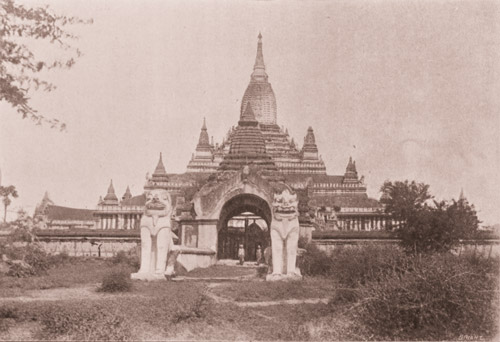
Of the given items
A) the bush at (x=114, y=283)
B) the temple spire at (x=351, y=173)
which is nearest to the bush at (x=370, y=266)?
the bush at (x=114, y=283)

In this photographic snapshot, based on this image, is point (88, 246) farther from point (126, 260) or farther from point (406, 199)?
point (406, 199)

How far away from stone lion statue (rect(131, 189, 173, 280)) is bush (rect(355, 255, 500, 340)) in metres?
9.96

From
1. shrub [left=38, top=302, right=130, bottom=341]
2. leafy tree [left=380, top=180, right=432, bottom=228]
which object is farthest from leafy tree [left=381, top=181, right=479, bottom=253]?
shrub [left=38, top=302, right=130, bottom=341]

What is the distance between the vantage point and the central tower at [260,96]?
253 ft

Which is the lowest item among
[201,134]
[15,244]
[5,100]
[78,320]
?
[78,320]

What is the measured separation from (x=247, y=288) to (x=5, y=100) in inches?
341

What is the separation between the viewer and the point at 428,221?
28062 mm

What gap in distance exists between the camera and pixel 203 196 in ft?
96.8

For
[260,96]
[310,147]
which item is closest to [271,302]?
[310,147]

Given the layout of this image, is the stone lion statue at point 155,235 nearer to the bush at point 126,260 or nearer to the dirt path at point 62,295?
the dirt path at point 62,295

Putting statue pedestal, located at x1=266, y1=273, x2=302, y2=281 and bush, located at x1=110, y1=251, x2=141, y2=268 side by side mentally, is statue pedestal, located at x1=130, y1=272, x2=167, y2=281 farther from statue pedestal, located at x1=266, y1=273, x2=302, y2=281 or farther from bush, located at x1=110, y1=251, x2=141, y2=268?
bush, located at x1=110, y1=251, x2=141, y2=268

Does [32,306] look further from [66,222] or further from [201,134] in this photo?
[201,134]

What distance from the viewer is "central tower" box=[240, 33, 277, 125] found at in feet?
253

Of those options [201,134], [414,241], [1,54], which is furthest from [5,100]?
[201,134]
